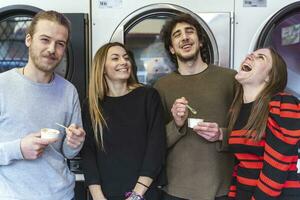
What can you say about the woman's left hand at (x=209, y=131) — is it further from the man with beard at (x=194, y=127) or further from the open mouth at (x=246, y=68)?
the open mouth at (x=246, y=68)

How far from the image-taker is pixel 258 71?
1474mm

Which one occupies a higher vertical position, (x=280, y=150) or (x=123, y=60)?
(x=123, y=60)

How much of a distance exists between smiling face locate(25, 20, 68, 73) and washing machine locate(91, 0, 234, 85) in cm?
57

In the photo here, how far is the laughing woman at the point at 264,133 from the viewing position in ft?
4.35

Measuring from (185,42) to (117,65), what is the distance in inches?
13.2

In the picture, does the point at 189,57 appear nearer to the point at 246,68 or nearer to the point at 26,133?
the point at 246,68

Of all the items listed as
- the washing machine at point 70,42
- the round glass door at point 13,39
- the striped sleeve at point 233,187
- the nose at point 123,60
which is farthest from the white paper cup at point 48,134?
the round glass door at point 13,39

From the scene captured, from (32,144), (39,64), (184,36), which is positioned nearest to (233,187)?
(184,36)

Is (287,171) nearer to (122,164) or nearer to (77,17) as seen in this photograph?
(122,164)

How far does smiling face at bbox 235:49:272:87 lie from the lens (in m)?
1.48

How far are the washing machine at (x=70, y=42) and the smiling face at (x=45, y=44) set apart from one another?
48 centimetres

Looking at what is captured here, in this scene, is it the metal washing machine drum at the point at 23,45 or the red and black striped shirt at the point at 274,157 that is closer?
the red and black striped shirt at the point at 274,157

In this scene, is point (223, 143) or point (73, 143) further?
point (223, 143)

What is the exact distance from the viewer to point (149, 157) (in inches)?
60.4
